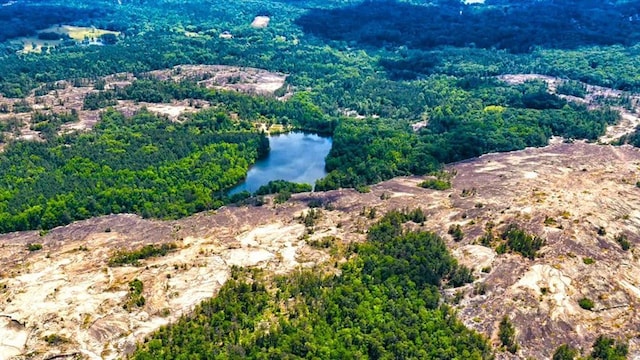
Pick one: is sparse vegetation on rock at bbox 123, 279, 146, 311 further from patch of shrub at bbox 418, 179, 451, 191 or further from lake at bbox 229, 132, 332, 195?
patch of shrub at bbox 418, 179, 451, 191

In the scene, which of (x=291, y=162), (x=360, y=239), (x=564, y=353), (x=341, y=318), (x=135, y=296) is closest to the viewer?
(x=564, y=353)

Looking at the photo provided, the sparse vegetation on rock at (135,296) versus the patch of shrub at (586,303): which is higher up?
the patch of shrub at (586,303)

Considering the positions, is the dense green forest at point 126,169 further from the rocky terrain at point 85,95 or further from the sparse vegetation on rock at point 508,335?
the sparse vegetation on rock at point 508,335

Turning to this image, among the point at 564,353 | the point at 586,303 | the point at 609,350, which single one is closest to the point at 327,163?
the point at 586,303

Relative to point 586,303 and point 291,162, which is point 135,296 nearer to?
point 586,303

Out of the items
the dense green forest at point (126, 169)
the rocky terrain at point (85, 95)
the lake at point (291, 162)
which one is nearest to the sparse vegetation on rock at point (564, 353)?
the dense green forest at point (126, 169)

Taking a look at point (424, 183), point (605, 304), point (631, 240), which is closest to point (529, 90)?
point (424, 183)

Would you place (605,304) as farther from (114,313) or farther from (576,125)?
(576,125)
